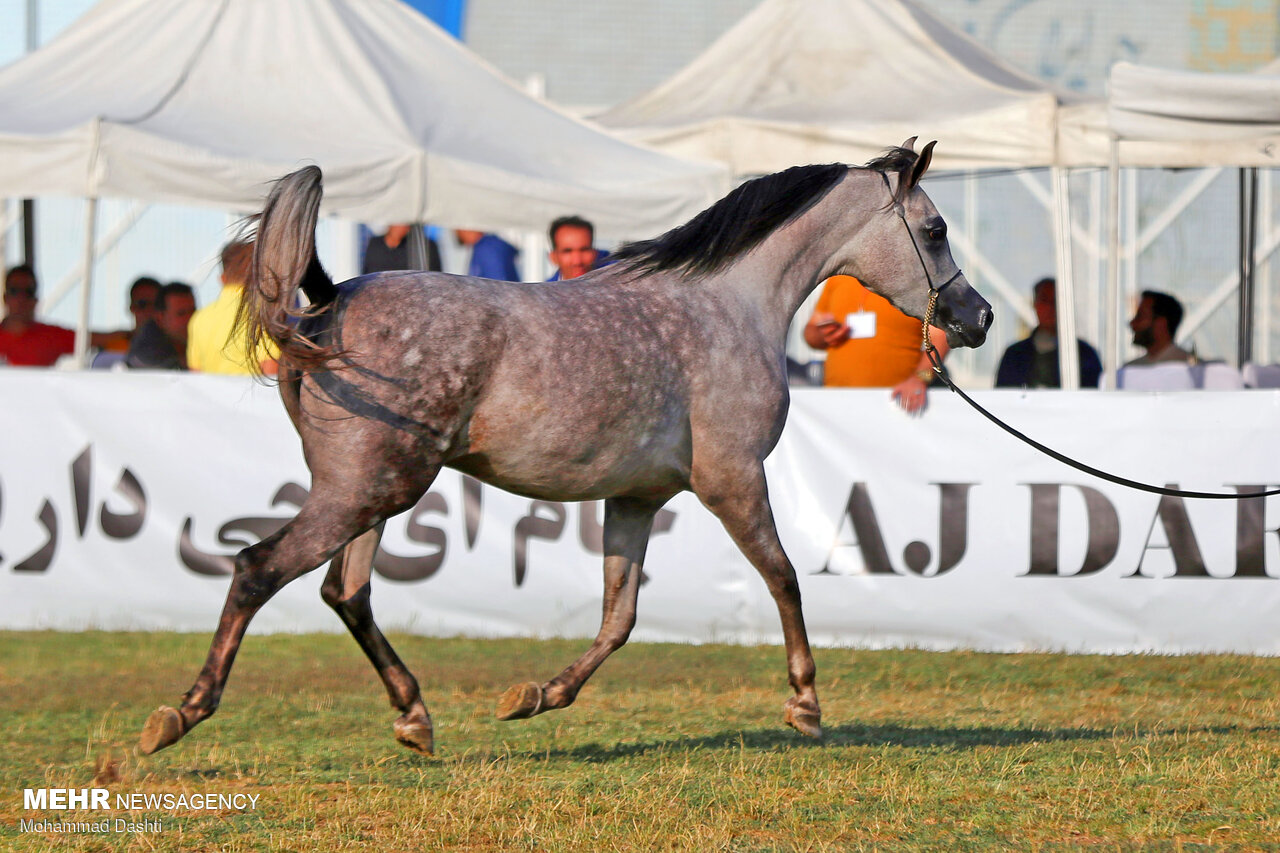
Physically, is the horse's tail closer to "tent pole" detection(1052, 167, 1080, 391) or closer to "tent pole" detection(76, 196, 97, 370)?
"tent pole" detection(76, 196, 97, 370)

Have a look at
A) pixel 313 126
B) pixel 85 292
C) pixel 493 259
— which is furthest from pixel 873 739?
pixel 493 259

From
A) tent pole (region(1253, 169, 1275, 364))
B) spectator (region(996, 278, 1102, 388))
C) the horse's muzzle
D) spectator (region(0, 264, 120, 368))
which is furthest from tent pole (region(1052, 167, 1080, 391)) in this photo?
spectator (region(0, 264, 120, 368))

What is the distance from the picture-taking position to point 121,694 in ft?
22.6

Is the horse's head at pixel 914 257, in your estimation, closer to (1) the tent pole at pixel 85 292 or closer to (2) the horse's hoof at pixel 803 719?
(2) the horse's hoof at pixel 803 719

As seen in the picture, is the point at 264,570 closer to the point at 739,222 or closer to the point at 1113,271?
the point at 739,222

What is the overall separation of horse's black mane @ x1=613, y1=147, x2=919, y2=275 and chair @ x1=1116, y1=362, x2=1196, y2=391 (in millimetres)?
4817

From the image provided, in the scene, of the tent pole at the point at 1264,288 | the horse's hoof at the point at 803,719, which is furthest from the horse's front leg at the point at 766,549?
the tent pole at the point at 1264,288

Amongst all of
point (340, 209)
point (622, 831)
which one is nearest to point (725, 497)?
point (622, 831)

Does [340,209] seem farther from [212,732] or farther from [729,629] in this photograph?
[212,732]

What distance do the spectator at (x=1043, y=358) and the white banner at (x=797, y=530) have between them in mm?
2606

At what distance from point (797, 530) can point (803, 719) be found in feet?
9.87

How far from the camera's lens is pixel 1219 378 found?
959 cm

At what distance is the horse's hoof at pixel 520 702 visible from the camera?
505 centimetres

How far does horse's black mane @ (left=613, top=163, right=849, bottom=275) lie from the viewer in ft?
17.6
